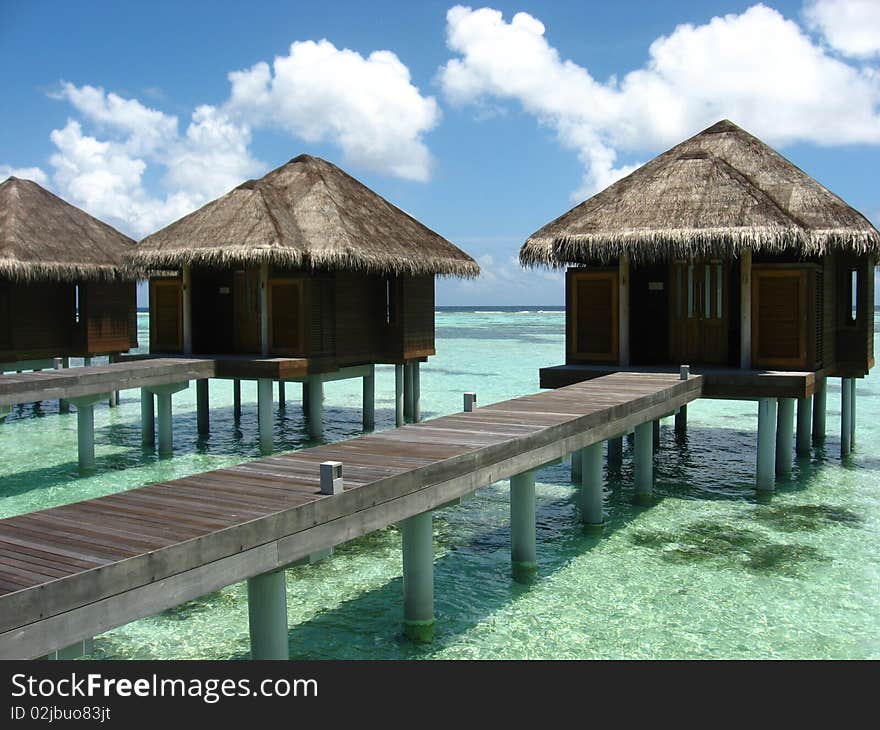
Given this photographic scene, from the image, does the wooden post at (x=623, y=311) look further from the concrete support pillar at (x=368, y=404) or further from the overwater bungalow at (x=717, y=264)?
the concrete support pillar at (x=368, y=404)

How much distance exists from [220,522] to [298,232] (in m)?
10.0

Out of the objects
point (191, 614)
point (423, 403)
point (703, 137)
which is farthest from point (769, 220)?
point (423, 403)

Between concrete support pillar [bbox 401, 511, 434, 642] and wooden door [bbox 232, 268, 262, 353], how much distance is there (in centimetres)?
924

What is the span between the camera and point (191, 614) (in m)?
6.93

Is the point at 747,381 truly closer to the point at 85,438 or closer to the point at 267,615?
the point at 267,615

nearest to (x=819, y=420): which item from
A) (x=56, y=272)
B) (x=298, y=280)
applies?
(x=298, y=280)

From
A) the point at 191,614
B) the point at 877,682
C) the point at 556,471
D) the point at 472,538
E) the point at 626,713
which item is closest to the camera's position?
the point at 626,713

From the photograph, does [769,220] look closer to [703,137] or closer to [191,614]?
[703,137]

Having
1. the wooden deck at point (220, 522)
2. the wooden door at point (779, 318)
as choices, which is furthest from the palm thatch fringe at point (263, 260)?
the wooden deck at point (220, 522)

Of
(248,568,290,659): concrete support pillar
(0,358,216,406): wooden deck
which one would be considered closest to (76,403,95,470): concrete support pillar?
(0,358,216,406): wooden deck

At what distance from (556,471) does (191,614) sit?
6.71 meters

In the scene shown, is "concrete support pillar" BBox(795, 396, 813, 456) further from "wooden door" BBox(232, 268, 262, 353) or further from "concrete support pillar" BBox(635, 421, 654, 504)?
"wooden door" BBox(232, 268, 262, 353)

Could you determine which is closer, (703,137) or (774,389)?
(774,389)

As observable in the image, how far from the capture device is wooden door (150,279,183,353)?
50.8ft
